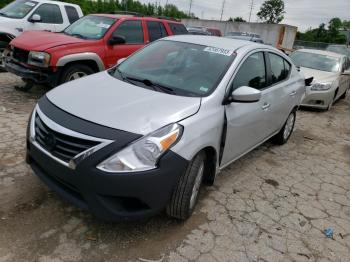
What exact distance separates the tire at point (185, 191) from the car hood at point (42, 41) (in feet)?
14.0

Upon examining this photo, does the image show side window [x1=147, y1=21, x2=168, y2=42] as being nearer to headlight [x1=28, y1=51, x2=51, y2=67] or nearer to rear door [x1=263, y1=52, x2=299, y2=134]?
headlight [x1=28, y1=51, x2=51, y2=67]

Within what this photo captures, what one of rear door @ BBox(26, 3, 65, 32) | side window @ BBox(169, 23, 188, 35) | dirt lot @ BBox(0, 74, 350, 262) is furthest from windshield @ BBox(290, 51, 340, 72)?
A: rear door @ BBox(26, 3, 65, 32)

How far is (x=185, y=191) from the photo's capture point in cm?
289

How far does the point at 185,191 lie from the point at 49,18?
8.09 meters

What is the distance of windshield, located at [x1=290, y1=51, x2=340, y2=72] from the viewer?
31.0 ft

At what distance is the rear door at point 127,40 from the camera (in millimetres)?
6862

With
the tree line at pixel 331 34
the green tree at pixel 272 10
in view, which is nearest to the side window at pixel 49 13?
the tree line at pixel 331 34

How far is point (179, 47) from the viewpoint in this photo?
406 cm

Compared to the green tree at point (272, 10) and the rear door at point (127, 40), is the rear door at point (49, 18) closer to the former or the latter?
the rear door at point (127, 40)

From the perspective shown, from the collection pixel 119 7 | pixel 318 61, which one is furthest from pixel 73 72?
pixel 119 7

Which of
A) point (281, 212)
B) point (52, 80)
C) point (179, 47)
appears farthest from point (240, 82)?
point (52, 80)

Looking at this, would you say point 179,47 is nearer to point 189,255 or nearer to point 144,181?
point 144,181

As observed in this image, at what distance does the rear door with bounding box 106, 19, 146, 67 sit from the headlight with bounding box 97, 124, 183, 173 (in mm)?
4628

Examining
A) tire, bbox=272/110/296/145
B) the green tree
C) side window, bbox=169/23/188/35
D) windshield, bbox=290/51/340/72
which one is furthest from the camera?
the green tree
